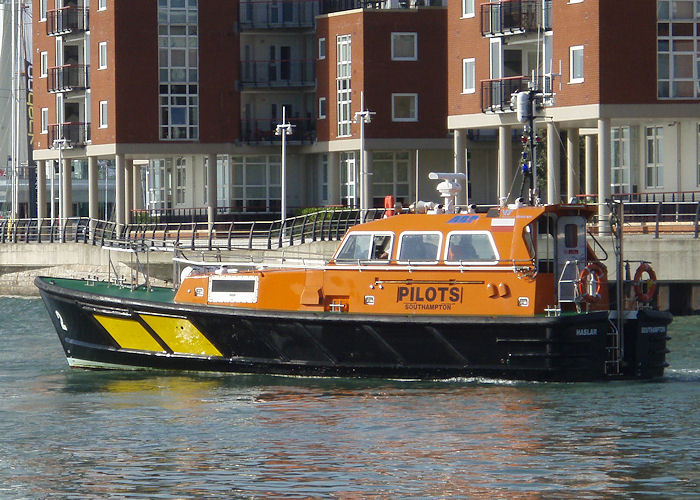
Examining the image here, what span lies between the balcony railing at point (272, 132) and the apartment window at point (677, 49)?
2245 centimetres

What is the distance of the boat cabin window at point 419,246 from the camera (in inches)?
1078

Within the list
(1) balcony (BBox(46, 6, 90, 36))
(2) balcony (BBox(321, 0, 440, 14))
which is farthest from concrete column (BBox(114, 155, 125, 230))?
(2) balcony (BBox(321, 0, 440, 14))

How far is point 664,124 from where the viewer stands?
51781 mm

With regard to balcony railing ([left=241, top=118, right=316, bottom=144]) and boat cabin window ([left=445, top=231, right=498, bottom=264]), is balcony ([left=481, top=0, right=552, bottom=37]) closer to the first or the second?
balcony railing ([left=241, top=118, right=316, bottom=144])

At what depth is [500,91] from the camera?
2125 inches

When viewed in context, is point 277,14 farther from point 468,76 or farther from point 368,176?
point 468,76

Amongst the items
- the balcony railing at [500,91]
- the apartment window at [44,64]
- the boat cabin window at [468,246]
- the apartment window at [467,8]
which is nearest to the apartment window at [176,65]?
the apartment window at [44,64]

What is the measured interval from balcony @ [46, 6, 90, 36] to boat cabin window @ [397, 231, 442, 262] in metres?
45.0

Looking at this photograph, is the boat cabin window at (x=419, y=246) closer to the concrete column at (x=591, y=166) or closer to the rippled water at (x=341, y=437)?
the rippled water at (x=341, y=437)

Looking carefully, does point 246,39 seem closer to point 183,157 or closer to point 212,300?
point 183,157

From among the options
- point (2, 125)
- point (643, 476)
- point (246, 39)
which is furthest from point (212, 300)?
point (2, 125)

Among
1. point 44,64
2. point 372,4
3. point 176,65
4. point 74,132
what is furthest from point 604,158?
point 44,64

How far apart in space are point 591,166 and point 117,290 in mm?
26651

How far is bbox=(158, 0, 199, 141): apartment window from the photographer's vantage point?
6688 cm
